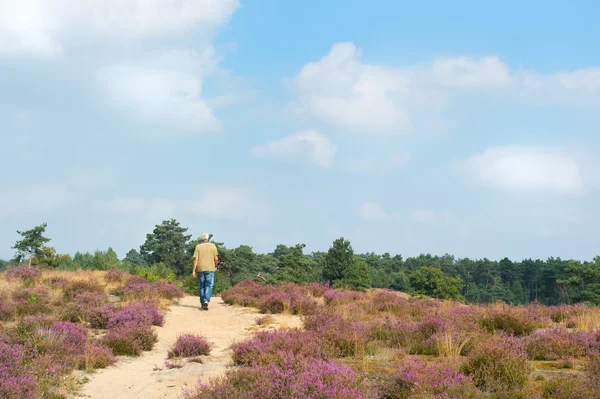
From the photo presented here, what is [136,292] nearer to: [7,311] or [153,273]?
[7,311]

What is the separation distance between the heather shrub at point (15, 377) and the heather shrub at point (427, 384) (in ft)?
14.7

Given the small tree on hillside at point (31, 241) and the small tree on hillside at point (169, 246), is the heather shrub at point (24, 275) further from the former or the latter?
the small tree on hillside at point (169, 246)

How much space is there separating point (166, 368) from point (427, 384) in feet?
16.2

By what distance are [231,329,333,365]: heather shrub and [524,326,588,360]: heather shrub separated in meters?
3.47

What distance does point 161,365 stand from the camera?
7727mm

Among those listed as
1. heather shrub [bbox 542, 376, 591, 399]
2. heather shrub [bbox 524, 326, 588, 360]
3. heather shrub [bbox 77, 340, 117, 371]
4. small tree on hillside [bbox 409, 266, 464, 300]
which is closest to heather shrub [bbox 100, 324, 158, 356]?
heather shrub [bbox 77, 340, 117, 371]

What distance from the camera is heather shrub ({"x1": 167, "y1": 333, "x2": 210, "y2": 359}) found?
320 inches

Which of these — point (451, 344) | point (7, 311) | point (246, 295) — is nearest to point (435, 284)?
point (246, 295)

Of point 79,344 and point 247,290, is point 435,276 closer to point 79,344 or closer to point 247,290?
point 247,290

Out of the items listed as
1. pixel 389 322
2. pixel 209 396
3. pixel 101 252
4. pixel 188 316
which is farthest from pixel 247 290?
pixel 101 252

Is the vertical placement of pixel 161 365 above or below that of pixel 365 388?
below

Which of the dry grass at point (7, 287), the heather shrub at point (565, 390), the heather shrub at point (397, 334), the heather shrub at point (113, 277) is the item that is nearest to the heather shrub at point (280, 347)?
the heather shrub at point (397, 334)

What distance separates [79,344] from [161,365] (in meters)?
1.65

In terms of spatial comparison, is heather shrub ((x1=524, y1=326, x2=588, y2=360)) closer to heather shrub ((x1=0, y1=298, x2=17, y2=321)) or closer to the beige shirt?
the beige shirt
